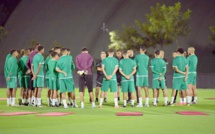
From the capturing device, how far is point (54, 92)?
21578 mm

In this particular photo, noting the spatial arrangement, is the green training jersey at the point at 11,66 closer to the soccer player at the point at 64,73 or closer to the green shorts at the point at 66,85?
the soccer player at the point at 64,73

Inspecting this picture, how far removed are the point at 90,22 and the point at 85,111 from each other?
177 ft

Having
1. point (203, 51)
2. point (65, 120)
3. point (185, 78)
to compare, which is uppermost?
point (203, 51)

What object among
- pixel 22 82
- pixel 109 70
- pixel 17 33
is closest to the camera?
pixel 109 70

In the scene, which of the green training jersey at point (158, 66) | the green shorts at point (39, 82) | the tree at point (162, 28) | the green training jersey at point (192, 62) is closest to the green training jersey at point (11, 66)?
the green shorts at point (39, 82)

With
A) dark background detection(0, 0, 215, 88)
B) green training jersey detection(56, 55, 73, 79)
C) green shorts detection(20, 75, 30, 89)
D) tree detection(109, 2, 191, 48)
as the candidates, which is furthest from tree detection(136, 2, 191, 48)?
green training jersey detection(56, 55, 73, 79)

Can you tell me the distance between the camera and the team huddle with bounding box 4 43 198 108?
2084 cm

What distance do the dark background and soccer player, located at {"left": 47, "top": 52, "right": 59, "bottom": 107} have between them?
3822 cm

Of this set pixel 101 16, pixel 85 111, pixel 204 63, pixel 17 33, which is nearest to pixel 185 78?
pixel 85 111

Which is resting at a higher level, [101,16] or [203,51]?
[101,16]

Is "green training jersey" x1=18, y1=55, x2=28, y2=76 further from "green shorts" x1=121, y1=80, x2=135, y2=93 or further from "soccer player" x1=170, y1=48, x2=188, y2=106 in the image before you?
"soccer player" x1=170, y1=48, x2=188, y2=106

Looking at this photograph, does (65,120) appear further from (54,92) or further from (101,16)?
(101,16)

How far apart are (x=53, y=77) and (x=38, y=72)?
0.65m

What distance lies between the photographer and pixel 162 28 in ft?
190
